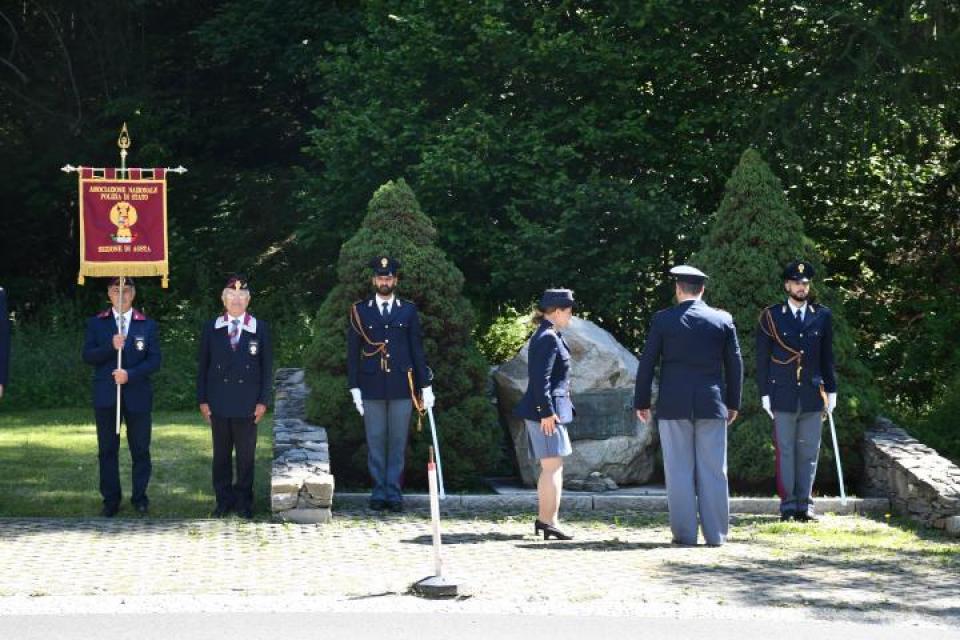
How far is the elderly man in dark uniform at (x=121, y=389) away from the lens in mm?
12531

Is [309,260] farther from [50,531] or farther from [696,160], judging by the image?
[50,531]

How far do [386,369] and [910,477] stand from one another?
441cm

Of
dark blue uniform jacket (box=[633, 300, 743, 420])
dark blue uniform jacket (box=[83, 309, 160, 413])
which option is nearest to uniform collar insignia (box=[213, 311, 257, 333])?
dark blue uniform jacket (box=[83, 309, 160, 413])

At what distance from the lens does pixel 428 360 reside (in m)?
14.6

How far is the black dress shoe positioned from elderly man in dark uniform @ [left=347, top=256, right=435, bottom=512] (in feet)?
4.03

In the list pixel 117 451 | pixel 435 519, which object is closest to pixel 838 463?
pixel 435 519

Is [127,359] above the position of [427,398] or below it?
above

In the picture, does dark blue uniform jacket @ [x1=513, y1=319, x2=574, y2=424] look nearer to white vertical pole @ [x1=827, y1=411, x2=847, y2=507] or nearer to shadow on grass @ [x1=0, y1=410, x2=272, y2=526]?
shadow on grass @ [x1=0, y1=410, x2=272, y2=526]

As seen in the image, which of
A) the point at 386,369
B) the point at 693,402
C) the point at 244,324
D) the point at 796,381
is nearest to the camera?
the point at 693,402

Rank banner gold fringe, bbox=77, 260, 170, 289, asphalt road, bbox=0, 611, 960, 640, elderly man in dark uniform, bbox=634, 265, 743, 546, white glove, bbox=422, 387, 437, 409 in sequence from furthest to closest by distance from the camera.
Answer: white glove, bbox=422, 387, 437, 409 < banner gold fringe, bbox=77, 260, 170, 289 < elderly man in dark uniform, bbox=634, 265, 743, 546 < asphalt road, bbox=0, 611, 960, 640

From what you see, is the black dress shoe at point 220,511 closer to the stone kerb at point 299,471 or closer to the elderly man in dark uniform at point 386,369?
the stone kerb at point 299,471

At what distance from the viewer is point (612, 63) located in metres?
21.2

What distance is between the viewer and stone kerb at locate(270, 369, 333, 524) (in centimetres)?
1230

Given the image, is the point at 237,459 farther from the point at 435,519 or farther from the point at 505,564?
the point at 435,519
